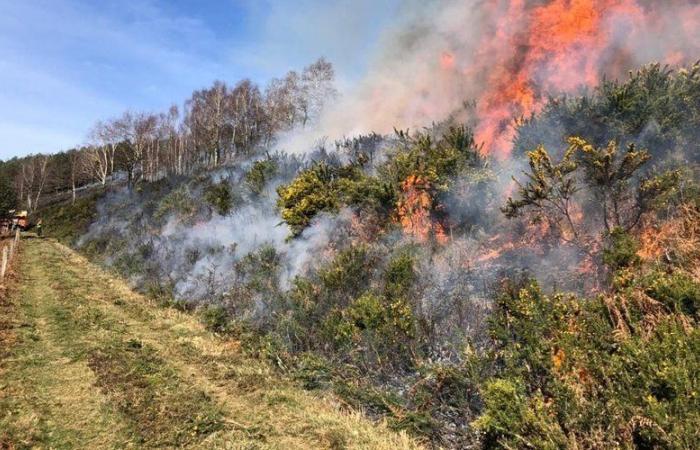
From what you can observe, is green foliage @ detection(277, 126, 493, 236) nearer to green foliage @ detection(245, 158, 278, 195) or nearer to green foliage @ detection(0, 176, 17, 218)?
green foliage @ detection(245, 158, 278, 195)

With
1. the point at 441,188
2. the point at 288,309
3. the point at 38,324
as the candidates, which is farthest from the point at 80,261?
the point at 441,188

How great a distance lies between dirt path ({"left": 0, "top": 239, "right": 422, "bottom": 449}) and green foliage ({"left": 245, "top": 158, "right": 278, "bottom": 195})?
769 centimetres

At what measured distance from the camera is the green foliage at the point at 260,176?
17.5m

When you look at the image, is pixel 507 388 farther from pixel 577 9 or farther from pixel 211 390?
pixel 577 9

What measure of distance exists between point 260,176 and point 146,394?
12470 mm

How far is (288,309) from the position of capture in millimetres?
8922

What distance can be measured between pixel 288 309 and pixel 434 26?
19973 mm

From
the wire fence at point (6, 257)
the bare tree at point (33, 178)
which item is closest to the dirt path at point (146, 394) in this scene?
the wire fence at point (6, 257)

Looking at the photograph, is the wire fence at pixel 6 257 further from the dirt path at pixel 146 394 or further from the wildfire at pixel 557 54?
the wildfire at pixel 557 54

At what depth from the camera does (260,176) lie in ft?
59.0

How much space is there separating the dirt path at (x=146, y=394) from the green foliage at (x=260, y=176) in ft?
25.2

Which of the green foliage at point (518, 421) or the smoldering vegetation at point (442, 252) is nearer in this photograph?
the green foliage at point (518, 421)

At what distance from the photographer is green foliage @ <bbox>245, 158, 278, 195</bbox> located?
57.5 feet

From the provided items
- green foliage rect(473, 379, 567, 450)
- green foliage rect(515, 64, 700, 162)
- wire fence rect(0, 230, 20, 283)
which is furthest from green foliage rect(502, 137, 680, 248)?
wire fence rect(0, 230, 20, 283)
